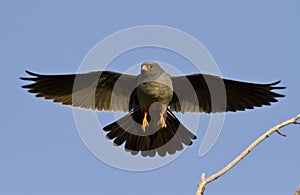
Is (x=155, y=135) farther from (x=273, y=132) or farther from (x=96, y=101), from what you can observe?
(x=273, y=132)

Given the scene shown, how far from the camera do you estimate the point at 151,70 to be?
29.9ft

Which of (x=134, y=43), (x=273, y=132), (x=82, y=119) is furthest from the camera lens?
(x=82, y=119)

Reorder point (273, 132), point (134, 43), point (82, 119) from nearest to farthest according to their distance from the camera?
point (273, 132), point (134, 43), point (82, 119)

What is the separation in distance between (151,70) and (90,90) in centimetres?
115

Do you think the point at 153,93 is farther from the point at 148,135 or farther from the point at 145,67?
the point at 148,135

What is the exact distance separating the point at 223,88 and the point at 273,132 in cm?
456

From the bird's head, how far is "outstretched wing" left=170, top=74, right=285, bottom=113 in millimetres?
289

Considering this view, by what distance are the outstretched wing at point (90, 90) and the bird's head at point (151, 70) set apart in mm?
303

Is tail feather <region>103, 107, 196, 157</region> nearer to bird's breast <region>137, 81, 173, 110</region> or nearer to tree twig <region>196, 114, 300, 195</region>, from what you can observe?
bird's breast <region>137, 81, 173, 110</region>

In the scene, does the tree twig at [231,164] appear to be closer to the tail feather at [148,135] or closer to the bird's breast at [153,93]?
the bird's breast at [153,93]

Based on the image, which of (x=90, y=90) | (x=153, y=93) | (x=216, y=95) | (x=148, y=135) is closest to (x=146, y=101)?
(x=153, y=93)

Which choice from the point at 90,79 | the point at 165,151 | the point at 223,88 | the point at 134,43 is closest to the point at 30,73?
the point at 90,79

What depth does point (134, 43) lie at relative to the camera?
852 cm

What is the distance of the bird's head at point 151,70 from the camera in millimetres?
9078
